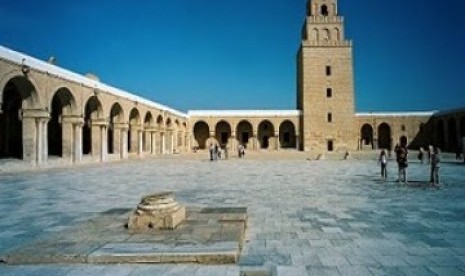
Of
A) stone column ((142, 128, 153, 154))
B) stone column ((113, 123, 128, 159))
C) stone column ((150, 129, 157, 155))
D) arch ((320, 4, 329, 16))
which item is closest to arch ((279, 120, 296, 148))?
arch ((320, 4, 329, 16))

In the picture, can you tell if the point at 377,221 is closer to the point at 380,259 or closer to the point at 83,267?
the point at 380,259

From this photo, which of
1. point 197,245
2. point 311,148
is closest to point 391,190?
point 197,245

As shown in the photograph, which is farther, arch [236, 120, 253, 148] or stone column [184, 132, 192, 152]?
arch [236, 120, 253, 148]

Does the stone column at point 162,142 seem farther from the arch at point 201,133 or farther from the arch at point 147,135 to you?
the arch at point 201,133

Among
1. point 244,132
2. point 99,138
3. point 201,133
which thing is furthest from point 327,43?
point 99,138

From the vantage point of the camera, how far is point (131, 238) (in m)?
4.40

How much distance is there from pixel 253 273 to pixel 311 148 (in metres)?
33.1

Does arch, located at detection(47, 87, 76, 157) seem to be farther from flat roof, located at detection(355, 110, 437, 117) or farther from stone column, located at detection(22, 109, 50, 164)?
flat roof, located at detection(355, 110, 437, 117)

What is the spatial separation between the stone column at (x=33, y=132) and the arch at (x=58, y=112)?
746 mm

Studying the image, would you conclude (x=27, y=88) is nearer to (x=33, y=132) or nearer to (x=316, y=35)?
(x=33, y=132)

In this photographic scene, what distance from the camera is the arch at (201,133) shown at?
42.2 metres

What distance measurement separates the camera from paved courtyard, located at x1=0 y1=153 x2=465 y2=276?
3596 mm

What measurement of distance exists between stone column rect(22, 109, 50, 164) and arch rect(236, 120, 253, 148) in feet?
87.6

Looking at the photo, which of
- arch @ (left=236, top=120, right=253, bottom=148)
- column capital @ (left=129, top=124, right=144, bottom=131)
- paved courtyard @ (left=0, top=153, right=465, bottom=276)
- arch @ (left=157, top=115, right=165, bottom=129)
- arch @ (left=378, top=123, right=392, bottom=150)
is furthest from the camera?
arch @ (left=236, top=120, right=253, bottom=148)
